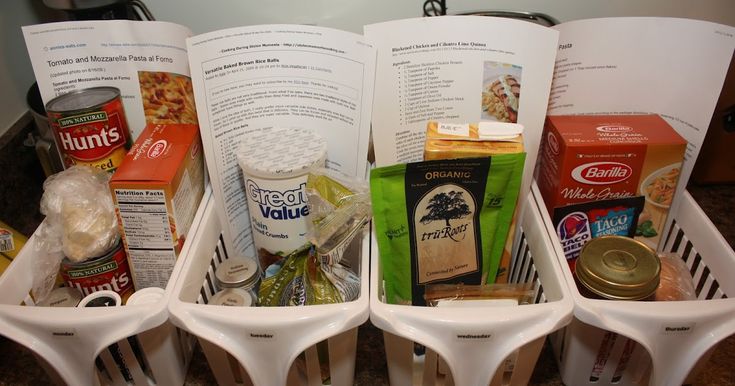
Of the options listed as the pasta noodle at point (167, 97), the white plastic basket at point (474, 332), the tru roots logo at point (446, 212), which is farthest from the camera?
the pasta noodle at point (167, 97)

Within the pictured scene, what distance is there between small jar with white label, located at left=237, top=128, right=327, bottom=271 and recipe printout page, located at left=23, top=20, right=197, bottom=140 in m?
0.13

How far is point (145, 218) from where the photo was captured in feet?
2.13

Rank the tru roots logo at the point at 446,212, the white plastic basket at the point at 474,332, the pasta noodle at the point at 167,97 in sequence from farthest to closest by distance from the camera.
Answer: the pasta noodle at the point at 167,97
the tru roots logo at the point at 446,212
the white plastic basket at the point at 474,332

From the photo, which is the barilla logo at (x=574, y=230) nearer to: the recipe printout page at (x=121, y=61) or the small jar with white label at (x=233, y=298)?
the small jar with white label at (x=233, y=298)

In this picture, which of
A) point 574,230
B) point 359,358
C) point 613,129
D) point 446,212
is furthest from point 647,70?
point 359,358

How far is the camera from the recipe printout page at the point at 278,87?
0.69 metres

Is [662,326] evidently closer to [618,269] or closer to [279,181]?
[618,269]

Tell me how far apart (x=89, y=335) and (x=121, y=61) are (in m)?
0.38

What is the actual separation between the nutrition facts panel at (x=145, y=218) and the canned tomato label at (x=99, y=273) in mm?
29

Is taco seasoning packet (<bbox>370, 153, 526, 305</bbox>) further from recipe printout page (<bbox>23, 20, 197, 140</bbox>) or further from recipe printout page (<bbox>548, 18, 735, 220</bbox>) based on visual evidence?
recipe printout page (<bbox>23, 20, 197, 140</bbox>)

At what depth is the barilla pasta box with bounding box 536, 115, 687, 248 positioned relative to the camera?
0.67m

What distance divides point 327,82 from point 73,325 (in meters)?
0.41

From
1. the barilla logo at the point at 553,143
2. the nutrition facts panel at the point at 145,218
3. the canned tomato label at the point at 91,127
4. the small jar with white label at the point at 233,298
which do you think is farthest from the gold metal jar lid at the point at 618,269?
the canned tomato label at the point at 91,127

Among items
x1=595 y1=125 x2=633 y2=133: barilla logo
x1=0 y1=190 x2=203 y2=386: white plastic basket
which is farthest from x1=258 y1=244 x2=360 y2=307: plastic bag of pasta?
x1=595 y1=125 x2=633 y2=133: barilla logo
